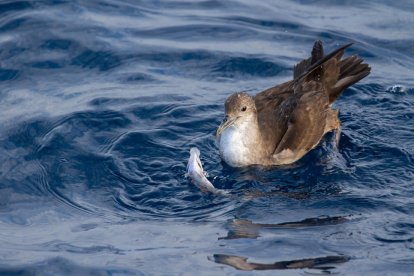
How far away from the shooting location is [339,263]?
20.6ft

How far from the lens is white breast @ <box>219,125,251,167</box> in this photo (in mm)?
8641

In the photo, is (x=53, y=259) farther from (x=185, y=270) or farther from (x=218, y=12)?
(x=218, y=12)

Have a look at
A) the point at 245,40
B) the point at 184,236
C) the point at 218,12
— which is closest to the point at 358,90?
the point at 245,40

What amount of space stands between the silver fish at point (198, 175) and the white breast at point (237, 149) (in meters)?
0.61

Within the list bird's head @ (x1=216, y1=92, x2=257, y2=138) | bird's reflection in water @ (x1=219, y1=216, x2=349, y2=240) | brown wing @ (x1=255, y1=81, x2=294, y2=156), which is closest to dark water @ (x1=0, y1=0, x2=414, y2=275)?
bird's reflection in water @ (x1=219, y1=216, x2=349, y2=240)

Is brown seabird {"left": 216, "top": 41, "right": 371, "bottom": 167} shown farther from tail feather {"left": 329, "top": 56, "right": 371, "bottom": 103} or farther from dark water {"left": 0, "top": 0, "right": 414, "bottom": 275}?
dark water {"left": 0, "top": 0, "right": 414, "bottom": 275}

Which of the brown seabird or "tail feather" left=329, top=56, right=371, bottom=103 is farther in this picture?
"tail feather" left=329, top=56, right=371, bottom=103

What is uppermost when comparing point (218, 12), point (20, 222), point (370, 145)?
point (218, 12)

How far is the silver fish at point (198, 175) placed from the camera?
779 centimetres

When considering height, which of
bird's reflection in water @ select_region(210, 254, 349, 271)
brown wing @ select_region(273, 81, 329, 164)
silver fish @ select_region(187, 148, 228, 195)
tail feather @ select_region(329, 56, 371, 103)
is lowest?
bird's reflection in water @ select_region(210, 254, 349, 271)

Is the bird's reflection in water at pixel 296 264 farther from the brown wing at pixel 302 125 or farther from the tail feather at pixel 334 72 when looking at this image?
the tail feather at pixel 334 72

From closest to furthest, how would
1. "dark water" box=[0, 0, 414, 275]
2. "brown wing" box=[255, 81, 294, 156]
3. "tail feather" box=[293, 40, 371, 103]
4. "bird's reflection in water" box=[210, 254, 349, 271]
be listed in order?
"bird's reflection in water" box=[210, 254, 349, 271] → "dark water" box=[0, 0, 414, 275] → "brown wing" box=[255, 81, 294, 156] → "tail feather" box=[293, 40, 371, 103]

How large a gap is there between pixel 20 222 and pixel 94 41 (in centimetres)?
456

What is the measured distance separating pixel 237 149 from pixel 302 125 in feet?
2.50
